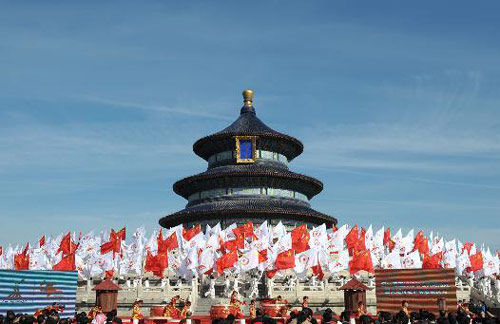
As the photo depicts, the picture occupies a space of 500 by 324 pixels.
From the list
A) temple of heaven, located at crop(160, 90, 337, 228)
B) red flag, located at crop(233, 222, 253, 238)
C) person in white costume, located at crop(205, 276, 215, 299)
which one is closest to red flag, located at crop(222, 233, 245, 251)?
red flag, located at crop(233, 222, 253, 238)

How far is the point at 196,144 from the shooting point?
63062mm

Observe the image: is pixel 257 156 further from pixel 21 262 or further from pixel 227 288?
pixel 21 262

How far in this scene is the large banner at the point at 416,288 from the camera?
24.2m

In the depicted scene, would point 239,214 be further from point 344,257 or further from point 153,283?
point 344,257

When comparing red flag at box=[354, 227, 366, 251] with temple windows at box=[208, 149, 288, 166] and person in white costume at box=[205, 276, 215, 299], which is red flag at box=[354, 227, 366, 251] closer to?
person in white costume at box=[205, 276, 215, 299]

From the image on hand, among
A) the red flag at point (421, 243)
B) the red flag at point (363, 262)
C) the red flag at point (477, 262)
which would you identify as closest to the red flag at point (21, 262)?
the red flag at point (363, 262)

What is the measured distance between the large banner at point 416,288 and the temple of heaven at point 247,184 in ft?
93.8

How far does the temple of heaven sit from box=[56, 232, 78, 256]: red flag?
1420 cm

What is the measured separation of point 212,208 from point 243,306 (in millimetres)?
24048

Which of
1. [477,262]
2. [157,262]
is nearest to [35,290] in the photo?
[157,262]

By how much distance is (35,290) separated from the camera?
24.4 m

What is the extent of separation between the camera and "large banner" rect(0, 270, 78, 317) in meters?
23.7

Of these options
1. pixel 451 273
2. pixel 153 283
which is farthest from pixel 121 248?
pixel 451 273

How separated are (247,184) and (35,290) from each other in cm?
3486
